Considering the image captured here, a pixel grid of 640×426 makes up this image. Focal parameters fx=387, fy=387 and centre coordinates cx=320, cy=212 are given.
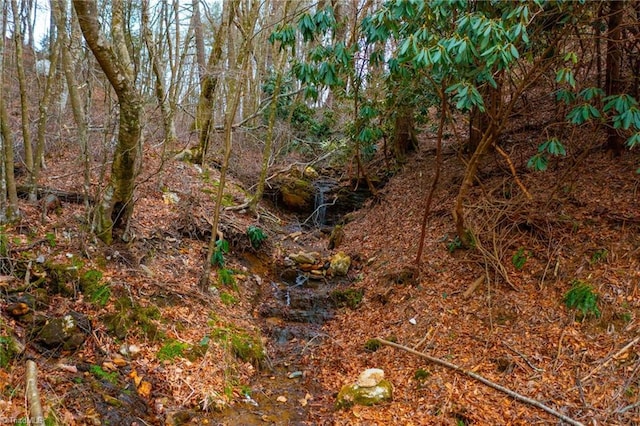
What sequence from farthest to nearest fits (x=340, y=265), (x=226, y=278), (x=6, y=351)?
(x=340, y=265) < (x=226, y=278) < (x=6, y=351)

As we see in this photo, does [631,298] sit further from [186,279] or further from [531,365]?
[186,279]

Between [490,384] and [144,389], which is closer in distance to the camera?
[144,389]

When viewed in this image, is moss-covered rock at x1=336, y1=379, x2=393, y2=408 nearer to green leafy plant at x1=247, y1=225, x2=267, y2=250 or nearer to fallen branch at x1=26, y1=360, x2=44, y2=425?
fallen branch at x1=26, y1=360, x2=44, y2=425

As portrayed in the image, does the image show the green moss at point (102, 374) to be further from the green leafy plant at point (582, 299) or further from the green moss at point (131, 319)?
the green leafy plant at point (582, 299)

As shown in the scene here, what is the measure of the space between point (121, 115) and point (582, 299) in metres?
5.94

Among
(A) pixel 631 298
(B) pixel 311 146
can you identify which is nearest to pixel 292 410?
(A) pixel 631 298

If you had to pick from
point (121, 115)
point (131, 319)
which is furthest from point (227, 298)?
point (121, 115)

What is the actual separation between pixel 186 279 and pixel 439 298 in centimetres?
372

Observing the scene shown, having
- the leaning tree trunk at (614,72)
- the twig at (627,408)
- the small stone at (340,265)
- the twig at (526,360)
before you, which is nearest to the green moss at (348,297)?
the small stone at (340,265)

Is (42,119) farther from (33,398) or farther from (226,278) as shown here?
(33,398)

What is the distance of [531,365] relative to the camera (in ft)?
13.4

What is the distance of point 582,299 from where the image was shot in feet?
14.5

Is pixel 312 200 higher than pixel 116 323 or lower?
higher

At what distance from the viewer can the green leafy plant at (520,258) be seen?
527cm
